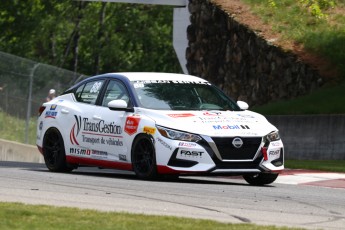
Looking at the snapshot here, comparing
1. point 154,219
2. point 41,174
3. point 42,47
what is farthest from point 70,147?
point 42,47

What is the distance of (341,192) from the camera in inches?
639

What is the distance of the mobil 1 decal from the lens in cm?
1733

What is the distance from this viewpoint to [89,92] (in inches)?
728

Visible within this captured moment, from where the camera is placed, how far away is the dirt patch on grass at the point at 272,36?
2888 centimetres

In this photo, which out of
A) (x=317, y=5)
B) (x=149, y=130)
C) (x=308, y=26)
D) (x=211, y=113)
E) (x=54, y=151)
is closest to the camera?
(x=149, y=130)

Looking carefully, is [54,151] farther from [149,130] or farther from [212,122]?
[212,122]

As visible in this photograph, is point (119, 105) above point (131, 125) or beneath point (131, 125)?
above

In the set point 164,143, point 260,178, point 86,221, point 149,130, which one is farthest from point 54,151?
point 86,221

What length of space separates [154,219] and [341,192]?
545cm

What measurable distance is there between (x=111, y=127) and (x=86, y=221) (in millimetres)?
6506

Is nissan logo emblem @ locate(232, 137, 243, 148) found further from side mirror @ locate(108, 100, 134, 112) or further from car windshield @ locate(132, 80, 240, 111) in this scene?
side mirror @ locate(108, 100, 134, 112)

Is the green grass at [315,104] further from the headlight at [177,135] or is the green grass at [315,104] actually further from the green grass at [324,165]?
the headlight at [177,135]

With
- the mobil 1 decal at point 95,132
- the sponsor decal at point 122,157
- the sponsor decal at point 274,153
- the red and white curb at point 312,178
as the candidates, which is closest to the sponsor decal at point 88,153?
the mobil 1 decal at point 95,132

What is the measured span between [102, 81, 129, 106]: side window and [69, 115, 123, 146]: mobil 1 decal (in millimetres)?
382
